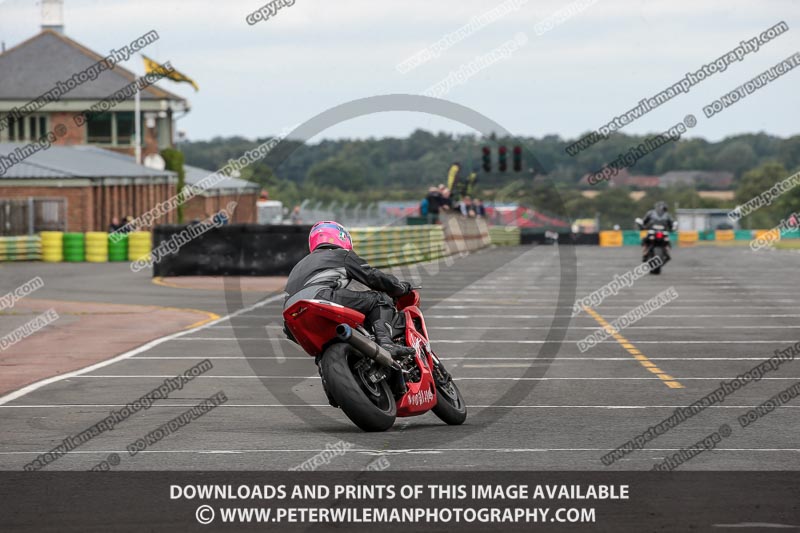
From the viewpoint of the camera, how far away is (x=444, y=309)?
25.4m

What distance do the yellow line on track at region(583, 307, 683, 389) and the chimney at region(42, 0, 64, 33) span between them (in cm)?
5750

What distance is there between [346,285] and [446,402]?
1.23 metres

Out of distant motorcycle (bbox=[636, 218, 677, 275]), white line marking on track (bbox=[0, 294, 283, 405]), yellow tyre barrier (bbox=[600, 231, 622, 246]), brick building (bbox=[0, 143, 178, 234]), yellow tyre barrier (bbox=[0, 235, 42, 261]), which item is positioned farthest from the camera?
yellow tyre barrier (bbox=[600, 231, 622, 246])

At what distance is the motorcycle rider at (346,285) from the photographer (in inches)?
409

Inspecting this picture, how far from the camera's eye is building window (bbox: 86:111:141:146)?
230 feet

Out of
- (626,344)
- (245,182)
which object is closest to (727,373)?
(626,344)

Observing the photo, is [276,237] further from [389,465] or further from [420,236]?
[389,465]

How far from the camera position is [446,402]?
35.5ft

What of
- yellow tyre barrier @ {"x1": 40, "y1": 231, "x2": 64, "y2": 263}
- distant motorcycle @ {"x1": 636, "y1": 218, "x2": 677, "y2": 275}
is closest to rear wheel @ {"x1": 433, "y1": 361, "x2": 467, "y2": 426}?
distant motorcycle @ {"x1": 636, "y1": 218, "x2": 677, "y2": 275}

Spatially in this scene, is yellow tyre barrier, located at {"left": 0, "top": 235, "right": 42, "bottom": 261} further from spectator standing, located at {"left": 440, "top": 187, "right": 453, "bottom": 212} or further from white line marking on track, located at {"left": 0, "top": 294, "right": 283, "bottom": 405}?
white line marking on track, located at {"left": 0, "top": 294, "right": 283, "bottom": 405}

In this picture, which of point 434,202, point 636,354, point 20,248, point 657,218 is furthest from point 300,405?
point 434,202

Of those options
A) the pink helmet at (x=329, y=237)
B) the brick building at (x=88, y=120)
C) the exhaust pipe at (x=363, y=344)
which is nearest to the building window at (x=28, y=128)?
the brick building at (x=88, y=120)

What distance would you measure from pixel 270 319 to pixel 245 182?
63582 mm

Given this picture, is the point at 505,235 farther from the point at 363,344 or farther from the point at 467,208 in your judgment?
the point at 363,344
